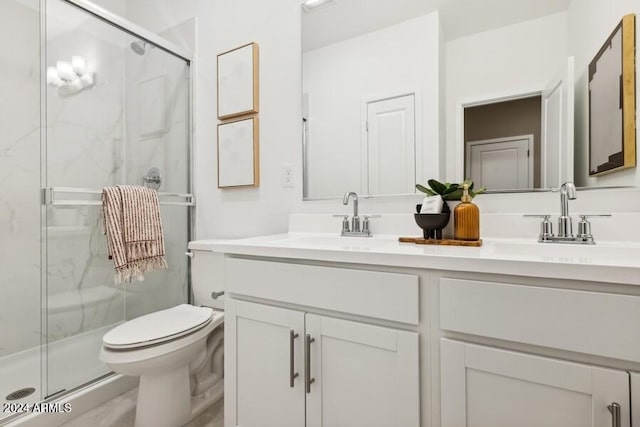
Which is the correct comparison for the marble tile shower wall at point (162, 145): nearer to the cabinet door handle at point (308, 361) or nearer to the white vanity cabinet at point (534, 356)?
the cabinet door handle at point (308, 361)

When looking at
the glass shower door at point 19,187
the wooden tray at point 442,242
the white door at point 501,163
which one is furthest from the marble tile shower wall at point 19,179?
the white door at point 501,163

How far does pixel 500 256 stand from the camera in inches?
27.8

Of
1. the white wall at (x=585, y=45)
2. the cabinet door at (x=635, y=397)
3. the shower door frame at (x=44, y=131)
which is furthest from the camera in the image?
the shower door frame at (x=44, y=131)

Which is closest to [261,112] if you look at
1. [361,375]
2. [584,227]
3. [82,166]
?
[82,166]

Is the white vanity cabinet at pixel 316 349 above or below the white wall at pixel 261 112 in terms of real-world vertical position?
below

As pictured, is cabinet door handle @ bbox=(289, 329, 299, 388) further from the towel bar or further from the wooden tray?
the towel bar

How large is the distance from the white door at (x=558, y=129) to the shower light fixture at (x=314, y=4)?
1.00 meters

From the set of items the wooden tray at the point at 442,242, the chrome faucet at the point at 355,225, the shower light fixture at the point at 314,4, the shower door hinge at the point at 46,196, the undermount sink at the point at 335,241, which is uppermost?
Result: the shower light fixture at the point at 314,4

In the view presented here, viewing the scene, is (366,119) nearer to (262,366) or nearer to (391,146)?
(391,146)

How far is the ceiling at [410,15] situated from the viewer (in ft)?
3.66

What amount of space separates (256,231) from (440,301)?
115 centimetres

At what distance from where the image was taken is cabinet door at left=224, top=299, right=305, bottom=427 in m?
0.93

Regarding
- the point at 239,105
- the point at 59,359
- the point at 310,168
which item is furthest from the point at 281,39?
the point at 59,359

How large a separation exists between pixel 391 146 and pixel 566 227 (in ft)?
2.19
